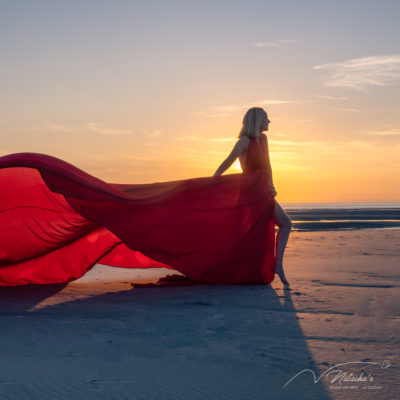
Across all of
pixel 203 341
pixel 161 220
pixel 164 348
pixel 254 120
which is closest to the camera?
pixel 164 348

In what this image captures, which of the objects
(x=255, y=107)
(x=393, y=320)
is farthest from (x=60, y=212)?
→ (x=393, y=320)

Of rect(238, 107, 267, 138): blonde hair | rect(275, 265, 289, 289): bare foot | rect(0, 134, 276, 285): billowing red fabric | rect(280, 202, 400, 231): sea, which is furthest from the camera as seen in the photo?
rect(280, 202, 400, 231): sea

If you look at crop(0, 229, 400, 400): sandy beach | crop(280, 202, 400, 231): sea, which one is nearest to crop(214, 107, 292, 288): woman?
crop(0, 229, 400, 400): sandy beach

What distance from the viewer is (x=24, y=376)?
3150 millimetres

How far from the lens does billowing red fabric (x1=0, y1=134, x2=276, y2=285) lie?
6.03 m

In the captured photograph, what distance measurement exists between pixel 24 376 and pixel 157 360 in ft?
2.76

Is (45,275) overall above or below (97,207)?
below

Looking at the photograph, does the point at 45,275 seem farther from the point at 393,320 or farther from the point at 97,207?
the point at 393,320

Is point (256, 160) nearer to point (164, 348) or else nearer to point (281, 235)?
point (281, 235)

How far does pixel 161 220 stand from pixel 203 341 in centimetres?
253

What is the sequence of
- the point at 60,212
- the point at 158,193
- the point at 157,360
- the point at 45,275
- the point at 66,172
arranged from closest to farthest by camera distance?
the point at 157,360, the point at 66,172, the point at 158,193, the point at 60,212, the point at 45,275

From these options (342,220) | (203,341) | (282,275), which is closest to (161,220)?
(282,275)

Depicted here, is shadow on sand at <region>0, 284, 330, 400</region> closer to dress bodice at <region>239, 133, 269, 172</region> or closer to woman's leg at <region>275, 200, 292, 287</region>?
woman's leg at <region>275, 200, 292, 287</region>

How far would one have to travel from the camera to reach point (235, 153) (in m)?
6.60
